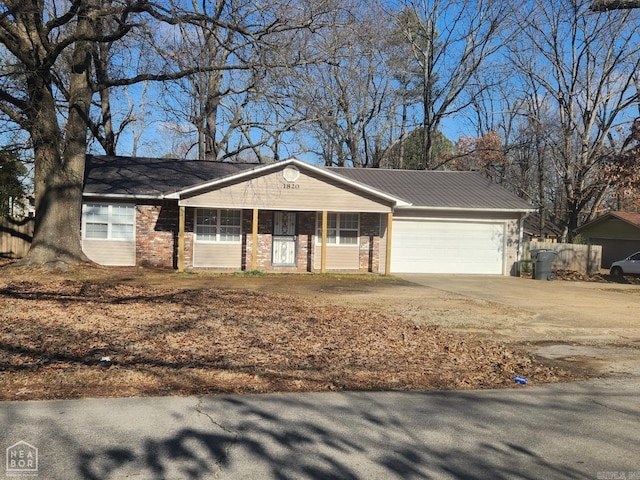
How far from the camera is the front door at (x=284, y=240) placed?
21.4 m

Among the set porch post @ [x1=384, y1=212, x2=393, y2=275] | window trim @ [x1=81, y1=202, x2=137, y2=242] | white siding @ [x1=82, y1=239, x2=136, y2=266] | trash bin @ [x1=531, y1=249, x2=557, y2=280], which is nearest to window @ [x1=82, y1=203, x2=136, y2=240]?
window trim @ [x1=81, y1=202, x2=137, y2=242]

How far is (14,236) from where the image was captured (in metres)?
21.6

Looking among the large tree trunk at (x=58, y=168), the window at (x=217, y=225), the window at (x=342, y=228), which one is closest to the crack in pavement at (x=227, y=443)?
the large tree trunk at (x=58, y=168)

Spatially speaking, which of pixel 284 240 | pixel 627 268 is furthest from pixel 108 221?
pixel 627 268

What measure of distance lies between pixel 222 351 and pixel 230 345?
330mm

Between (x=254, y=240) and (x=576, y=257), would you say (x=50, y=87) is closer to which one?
(x=254, y=240)

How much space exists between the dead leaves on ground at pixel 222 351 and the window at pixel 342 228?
10.4 m

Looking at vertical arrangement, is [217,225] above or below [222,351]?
above

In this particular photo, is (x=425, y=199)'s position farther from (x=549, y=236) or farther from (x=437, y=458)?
(x=549, y=236)

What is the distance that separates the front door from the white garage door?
3966 millimetres

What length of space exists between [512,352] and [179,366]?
4825mm

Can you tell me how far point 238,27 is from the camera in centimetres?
1452

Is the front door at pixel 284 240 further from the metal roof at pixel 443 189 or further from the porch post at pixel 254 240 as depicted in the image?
the metal roof at pixel 443 189

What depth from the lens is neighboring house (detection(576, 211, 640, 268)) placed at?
36.4m
